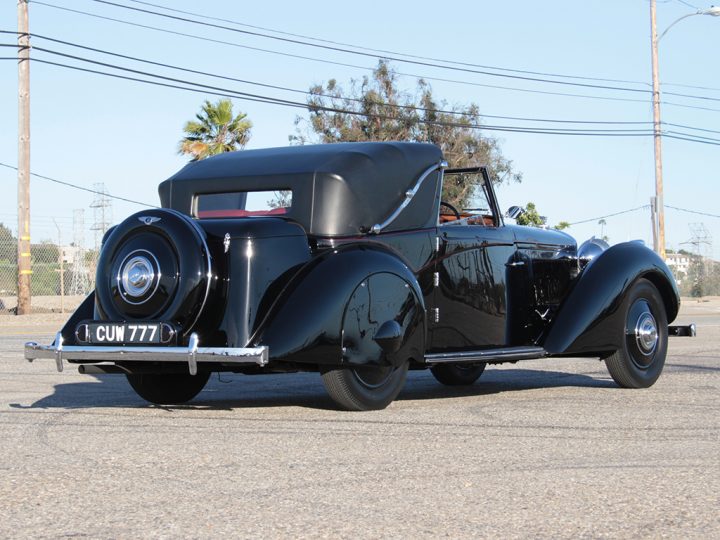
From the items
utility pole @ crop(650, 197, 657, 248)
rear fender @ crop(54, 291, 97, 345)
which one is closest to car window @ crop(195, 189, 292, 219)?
rear fender @ crop(54, 291, 97, 345)

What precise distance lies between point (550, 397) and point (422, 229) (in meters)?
1.75

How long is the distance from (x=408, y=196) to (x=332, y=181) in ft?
2.22

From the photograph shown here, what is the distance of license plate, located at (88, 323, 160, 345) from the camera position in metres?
7.16

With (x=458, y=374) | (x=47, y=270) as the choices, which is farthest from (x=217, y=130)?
(x=458, y=374)

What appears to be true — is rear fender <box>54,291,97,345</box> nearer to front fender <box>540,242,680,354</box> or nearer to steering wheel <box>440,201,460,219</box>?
steering wheel <box>440,201,460,219</box>

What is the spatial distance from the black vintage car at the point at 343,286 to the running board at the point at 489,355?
0.02 metres

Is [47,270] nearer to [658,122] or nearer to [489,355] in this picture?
[658,122]

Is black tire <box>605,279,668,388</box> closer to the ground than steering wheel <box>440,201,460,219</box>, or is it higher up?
closer to the ground

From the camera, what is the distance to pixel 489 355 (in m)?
8.42

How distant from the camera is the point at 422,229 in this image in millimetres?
8273

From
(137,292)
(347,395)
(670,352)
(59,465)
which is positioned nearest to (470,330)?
(347,395)

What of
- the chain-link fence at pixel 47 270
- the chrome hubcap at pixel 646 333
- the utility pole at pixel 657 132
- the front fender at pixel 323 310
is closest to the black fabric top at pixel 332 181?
the front fender at pixel 323 310

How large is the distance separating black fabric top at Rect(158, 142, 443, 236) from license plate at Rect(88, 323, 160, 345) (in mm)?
1301

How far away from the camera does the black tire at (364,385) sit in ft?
24.3
